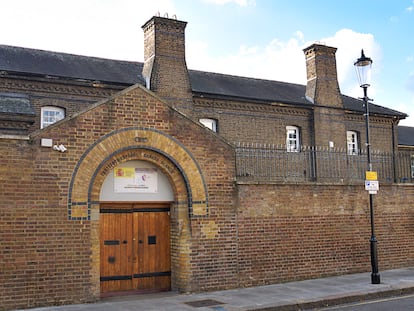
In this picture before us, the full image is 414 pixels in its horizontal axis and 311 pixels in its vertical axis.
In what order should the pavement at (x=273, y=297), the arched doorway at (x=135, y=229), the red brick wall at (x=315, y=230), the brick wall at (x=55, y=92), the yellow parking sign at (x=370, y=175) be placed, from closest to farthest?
1. the pavement at (x=273, y=297)
2. the arched doorway at (x=135, y=229)
3. the red brick wall at (x=315, y=230)
4. the yellow parking sign at (x=370, y=175)
5. the brick wall at (x=55, y=92)

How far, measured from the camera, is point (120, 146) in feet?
35.9

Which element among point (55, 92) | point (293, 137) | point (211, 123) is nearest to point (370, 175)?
point (211, 123)

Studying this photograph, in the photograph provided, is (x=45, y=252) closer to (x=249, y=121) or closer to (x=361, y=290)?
(x=361, y=290)

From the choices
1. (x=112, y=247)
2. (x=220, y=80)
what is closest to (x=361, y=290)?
(x=112, y=247)

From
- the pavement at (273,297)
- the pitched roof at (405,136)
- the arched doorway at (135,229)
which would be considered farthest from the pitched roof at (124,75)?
the pavement at (273,297)

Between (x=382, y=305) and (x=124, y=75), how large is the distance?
15.3m

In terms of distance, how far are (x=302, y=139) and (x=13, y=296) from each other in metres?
18.6

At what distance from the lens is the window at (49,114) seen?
19156mm

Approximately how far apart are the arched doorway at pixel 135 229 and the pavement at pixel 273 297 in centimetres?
48

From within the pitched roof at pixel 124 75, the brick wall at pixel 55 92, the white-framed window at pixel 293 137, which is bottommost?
the white-framed window at pixel 293 137

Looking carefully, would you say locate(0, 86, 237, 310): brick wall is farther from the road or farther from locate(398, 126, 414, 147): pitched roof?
locate(398, 126, 414, 147): pitched roof

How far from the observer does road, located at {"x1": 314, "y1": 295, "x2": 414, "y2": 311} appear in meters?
10.0

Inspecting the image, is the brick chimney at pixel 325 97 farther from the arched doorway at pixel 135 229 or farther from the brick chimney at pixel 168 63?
the arched doorway at pixel 135 229

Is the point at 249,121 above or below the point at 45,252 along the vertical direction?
above
